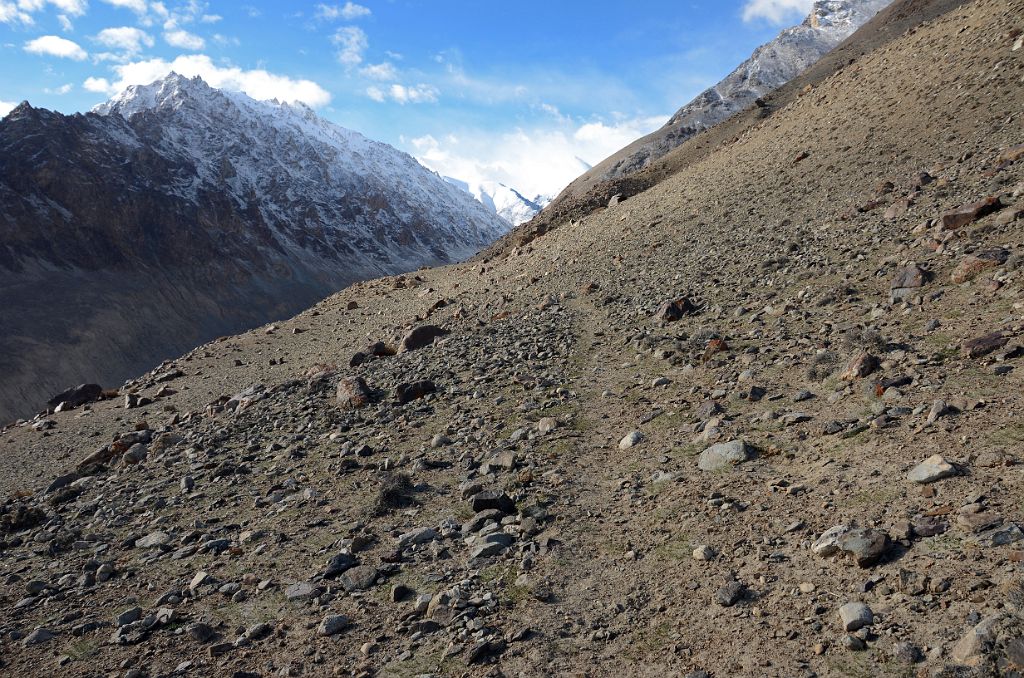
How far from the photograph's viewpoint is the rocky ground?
554cm

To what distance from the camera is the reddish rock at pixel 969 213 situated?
11.9 meters

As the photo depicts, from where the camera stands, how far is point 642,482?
8367 millimetres

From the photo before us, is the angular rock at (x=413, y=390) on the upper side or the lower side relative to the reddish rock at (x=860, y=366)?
upper

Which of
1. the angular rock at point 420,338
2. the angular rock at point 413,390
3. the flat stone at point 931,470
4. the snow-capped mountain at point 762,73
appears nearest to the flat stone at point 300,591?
the angular rock at point 413,390

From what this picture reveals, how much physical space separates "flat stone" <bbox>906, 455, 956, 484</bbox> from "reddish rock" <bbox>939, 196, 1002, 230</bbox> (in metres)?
7.70

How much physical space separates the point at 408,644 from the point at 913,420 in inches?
224

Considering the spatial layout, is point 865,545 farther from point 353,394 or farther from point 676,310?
point 353,394

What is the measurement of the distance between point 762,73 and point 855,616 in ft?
408

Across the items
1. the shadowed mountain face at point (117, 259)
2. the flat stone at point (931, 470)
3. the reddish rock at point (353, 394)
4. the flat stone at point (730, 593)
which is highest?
the shadowed mountain face at point (117, 259)

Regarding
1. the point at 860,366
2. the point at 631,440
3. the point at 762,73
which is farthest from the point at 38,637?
the point at 762,73

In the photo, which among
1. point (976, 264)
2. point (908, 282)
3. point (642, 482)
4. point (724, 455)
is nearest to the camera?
point (724, 455)

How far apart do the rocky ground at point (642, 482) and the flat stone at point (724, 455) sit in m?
0.04

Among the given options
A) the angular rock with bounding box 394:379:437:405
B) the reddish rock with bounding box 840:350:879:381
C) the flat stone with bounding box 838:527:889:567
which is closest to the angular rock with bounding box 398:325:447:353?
the angular rock with bounding box 394:379:437:405

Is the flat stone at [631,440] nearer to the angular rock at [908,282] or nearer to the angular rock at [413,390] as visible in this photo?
the angular rock at [908,282]
